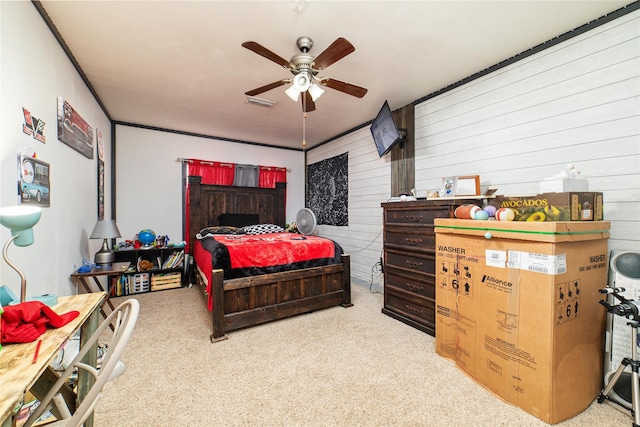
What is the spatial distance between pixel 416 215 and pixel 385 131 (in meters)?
1.23

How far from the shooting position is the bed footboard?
97.2 inches

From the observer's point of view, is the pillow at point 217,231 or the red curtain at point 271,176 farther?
the red curtain at point 271,176

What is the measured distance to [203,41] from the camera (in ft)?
7.10

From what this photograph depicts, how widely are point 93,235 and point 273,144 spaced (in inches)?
130

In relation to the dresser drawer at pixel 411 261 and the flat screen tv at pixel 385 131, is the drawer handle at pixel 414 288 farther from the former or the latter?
the flat screen tv at pixel 385 131

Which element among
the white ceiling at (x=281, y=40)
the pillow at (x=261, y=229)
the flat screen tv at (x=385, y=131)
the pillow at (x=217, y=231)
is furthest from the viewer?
the pillow at (x=261, y=229)

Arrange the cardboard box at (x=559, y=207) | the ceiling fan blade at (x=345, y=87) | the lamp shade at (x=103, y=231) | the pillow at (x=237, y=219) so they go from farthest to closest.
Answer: the pillow at (x=237, y=219)
the lamp shade at (x=103, y=231)
the ceiling fan blade at (x=345, y=87)
the cardboard box at (x=559, y=207)

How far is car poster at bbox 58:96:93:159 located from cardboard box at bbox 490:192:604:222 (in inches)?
135

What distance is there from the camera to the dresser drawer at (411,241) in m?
2.49

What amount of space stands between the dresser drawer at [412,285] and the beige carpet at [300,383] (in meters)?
0.37

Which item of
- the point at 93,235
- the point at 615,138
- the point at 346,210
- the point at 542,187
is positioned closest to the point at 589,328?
the point at 542,187

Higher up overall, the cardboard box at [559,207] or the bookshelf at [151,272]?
the cardboard box at [559,207]

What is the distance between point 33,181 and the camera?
1.66m

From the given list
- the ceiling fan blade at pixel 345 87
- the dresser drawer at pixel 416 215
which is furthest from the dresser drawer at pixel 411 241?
the ceiling fan blade at pixel 345 87
